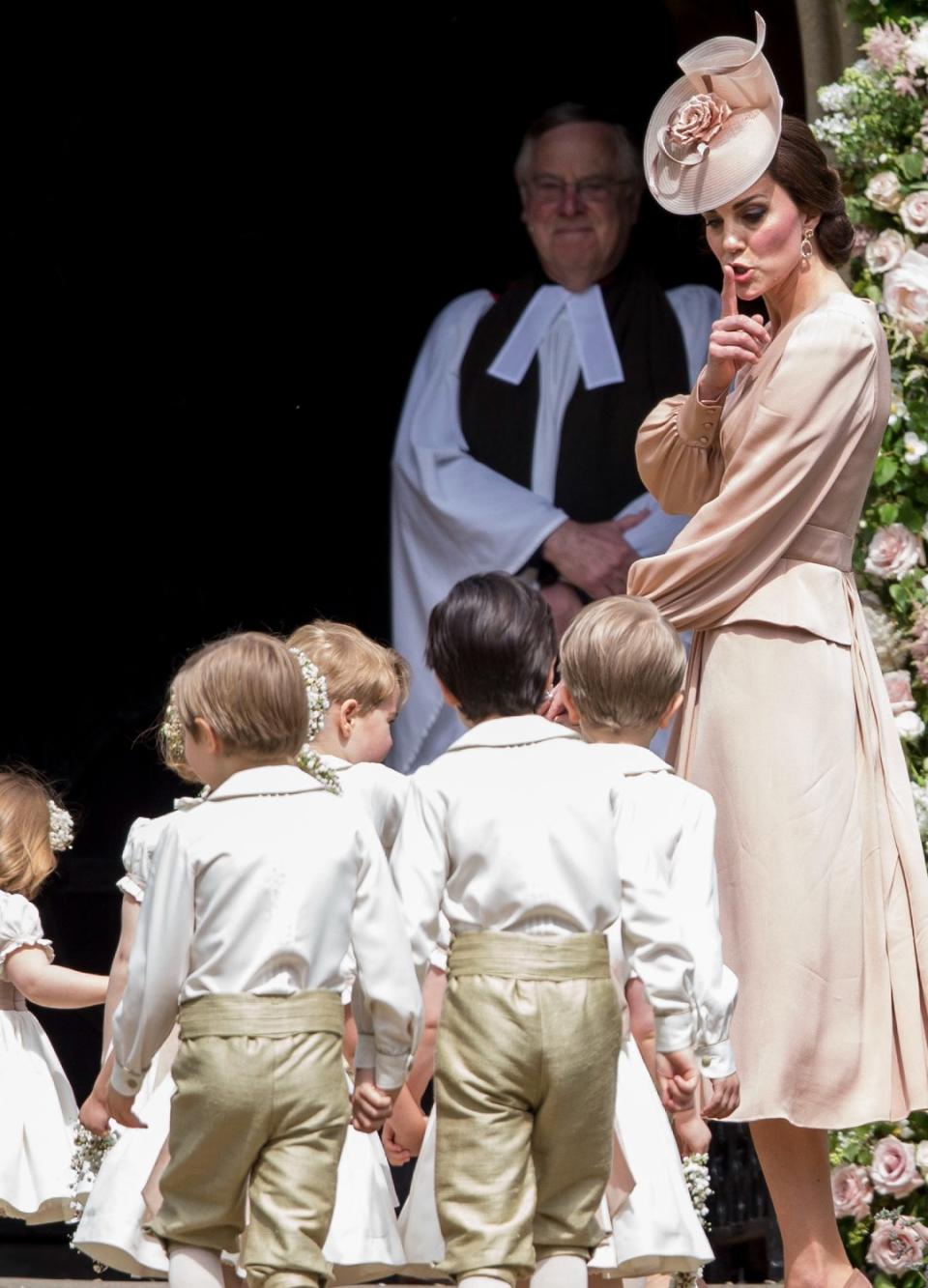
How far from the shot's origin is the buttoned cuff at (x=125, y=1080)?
339cm

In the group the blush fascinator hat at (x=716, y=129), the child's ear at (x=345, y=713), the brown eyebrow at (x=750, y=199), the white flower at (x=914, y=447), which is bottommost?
the child's ear at (x=345, y=713)

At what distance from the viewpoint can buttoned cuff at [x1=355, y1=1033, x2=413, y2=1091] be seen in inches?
133

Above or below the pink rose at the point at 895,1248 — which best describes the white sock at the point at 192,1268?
above

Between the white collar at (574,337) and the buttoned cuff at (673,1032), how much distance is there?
3.67 meters

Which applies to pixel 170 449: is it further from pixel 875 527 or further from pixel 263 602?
pixel 875 527

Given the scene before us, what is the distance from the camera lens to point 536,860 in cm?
343

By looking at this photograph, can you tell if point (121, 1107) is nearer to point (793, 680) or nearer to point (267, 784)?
point (267, 784)

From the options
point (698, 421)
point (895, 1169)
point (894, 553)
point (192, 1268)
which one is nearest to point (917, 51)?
point (894, 553)

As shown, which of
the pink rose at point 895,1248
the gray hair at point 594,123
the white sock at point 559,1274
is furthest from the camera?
the gray hair at point 594,123

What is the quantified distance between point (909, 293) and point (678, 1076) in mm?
2168

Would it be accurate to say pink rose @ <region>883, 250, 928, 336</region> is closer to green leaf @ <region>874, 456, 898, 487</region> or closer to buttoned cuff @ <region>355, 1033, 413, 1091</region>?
green leaf @ <region>874, 456, 898, 487</region>

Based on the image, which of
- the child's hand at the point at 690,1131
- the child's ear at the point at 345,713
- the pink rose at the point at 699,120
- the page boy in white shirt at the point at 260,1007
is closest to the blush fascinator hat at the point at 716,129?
the pink rose at the point at 699,120

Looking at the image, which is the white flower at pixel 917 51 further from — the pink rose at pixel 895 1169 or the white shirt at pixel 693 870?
the pink rose at pixel 895 1169

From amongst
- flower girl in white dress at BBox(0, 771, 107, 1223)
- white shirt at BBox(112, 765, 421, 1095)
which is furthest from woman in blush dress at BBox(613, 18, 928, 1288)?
flower girl in white dress at BBox(0, 771, 107, 1223)
